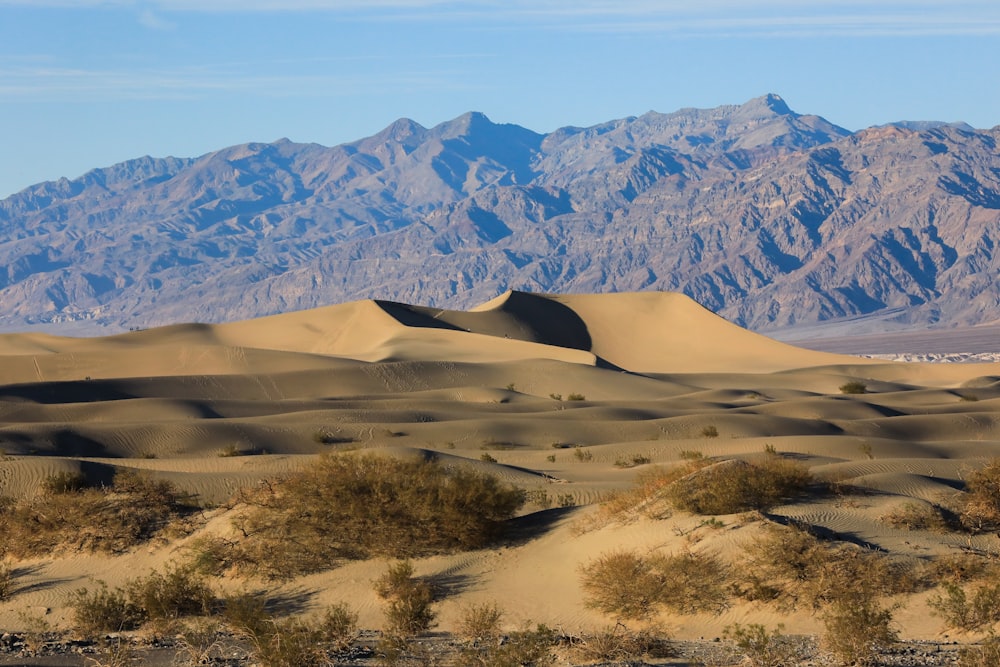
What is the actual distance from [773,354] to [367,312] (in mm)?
29222

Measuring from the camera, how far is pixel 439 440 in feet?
139

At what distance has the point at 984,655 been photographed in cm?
1370

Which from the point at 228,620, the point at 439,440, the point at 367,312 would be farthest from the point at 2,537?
the point at 367,312

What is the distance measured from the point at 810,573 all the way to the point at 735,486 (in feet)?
9.55

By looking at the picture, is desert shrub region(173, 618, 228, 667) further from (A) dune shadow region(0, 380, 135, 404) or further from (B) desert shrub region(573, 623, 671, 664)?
(A) dune shadow region(0, 380, 135, 404)

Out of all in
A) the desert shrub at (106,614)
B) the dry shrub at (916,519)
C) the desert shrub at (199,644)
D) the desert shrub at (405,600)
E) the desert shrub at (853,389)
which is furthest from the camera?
the desert shrub at (853,389)

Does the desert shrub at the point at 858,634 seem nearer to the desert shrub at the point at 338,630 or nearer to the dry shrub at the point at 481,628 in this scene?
the dry shrub at the point at 481,628

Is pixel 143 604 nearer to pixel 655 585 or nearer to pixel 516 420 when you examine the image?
pixel 655 585

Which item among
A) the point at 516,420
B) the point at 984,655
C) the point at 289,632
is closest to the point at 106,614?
the point at 289,632

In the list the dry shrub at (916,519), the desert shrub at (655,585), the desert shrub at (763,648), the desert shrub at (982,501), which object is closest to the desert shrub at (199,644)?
the desert shrub at (655,585)

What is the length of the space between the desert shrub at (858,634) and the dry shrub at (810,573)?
1.16 m

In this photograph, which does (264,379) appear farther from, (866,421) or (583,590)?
(583,590)

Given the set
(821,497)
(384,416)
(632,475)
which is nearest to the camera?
(821,497)

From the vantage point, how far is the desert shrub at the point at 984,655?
13562 mm
